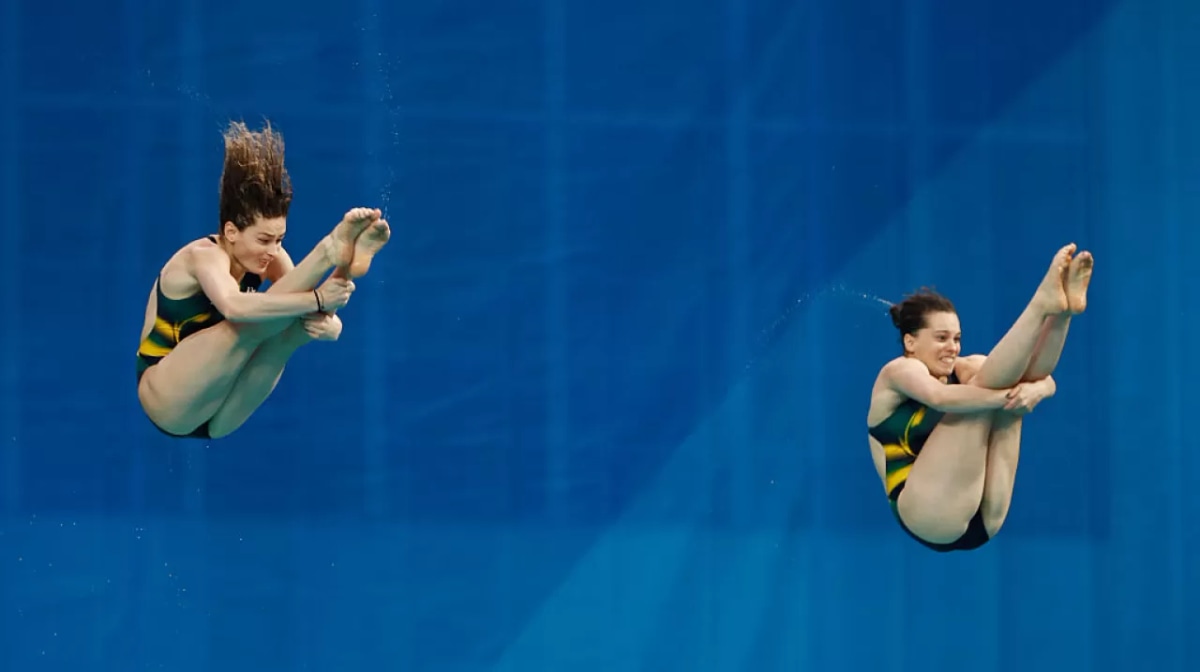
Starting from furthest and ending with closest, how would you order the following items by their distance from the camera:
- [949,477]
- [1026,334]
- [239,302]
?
[949,477] → [1026,334] → [239,302]

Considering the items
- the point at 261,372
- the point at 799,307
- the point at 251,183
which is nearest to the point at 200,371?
the point at 261,372

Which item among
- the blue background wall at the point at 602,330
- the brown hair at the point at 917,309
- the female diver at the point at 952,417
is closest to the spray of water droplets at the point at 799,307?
the blue background wall at the point at 602,330

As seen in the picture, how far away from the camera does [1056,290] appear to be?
4480 mm

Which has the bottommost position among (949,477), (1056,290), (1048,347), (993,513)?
(993,513)

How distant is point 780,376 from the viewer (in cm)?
666

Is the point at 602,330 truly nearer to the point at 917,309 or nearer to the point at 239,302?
the point at 917,309

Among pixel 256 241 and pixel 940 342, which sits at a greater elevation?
pixel 256 241

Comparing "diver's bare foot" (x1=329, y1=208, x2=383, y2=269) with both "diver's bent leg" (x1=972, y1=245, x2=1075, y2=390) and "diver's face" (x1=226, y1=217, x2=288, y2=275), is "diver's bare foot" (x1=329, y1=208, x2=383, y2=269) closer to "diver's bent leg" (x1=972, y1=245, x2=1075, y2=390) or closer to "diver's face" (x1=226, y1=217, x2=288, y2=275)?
"diver's face" (x1=226, y1=217, x2=288, y2=275)

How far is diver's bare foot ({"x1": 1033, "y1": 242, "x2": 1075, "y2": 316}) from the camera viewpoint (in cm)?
448

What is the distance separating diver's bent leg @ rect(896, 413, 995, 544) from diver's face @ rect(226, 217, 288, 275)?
225cm

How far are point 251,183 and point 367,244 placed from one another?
486 millimetres

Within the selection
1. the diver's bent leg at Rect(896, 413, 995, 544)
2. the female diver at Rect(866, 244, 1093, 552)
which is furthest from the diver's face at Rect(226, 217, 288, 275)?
the diver's bent leg at Rect(896, 413, 995, 544)

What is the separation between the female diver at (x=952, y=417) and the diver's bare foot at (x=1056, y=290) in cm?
6

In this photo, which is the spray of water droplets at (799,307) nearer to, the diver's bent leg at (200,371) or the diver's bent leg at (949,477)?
the diver's bent leg at (949,477)
